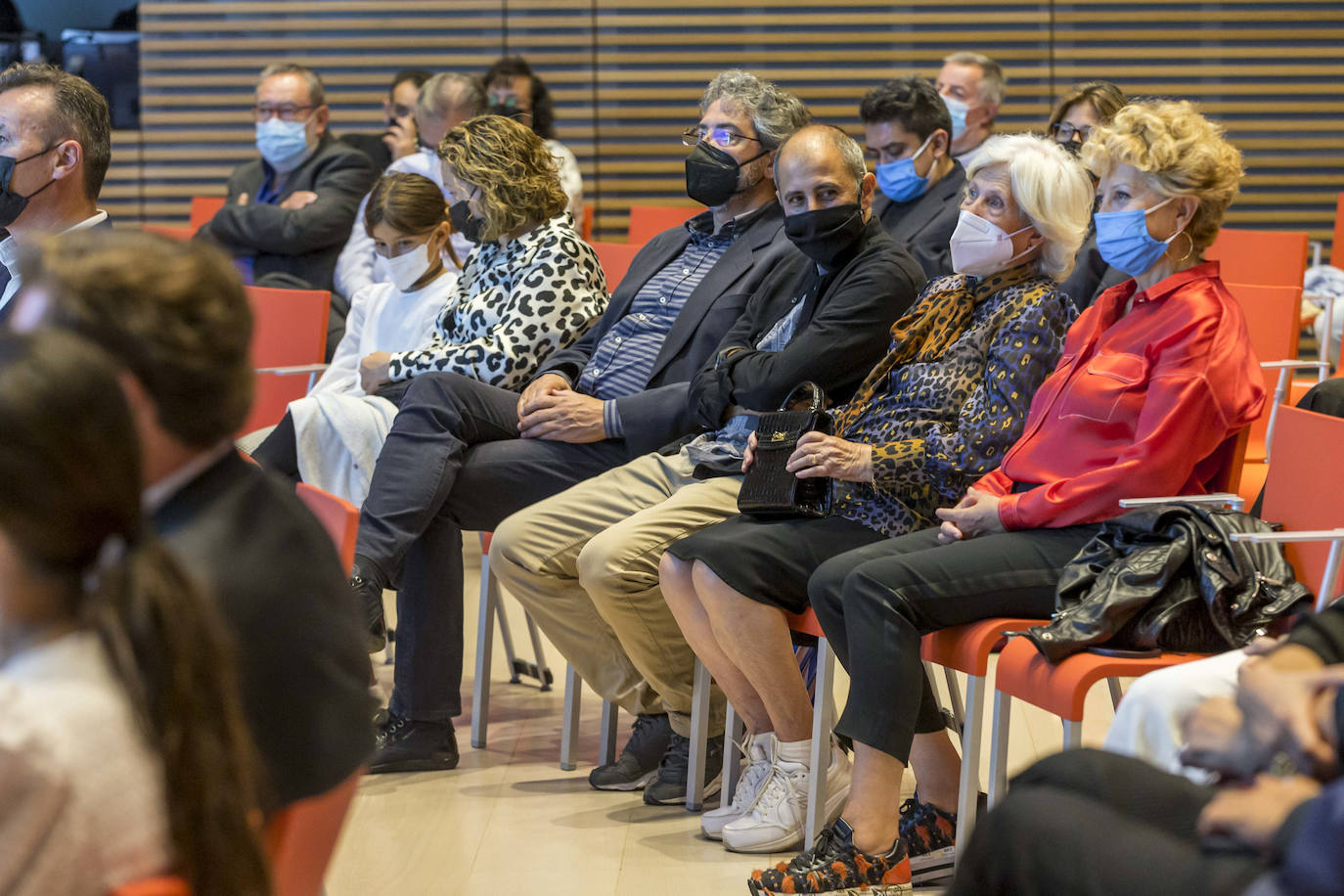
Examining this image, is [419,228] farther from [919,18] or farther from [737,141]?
[919,18]

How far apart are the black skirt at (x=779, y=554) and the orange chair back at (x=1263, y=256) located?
2245 mm

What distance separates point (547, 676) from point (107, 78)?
5.27 meters

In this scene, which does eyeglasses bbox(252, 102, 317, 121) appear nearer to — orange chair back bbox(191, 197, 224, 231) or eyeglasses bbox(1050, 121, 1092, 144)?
orange chair back bbox(191, 197, 224, 231)

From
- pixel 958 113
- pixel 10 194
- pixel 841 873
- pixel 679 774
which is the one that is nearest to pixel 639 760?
pixel 679 774

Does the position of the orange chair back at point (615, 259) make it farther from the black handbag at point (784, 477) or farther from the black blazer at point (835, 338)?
the black handbag at point (784, 477)

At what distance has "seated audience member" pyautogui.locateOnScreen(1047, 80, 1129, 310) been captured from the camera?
4.27 metres

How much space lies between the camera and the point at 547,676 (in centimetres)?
446

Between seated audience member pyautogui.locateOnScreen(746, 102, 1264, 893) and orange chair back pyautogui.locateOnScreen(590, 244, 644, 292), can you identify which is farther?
orange chair back pyautogui.locateOnScreen(590, 244, 644, 292)

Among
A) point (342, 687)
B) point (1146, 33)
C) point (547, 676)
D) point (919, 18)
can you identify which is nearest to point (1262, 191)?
point (1146, 33)

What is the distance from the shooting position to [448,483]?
3.66m

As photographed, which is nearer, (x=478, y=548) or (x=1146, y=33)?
(x=478, y=548)

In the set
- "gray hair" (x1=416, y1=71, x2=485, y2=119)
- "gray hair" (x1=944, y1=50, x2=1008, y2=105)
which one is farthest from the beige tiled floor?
"gray hair" (x1=416, y1=71, x2=485, y2=119)

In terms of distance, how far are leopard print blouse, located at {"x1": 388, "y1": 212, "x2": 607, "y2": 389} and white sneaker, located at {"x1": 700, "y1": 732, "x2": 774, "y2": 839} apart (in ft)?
4.06

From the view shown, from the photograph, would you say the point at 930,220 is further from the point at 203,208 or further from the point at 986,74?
the point at 203,208
